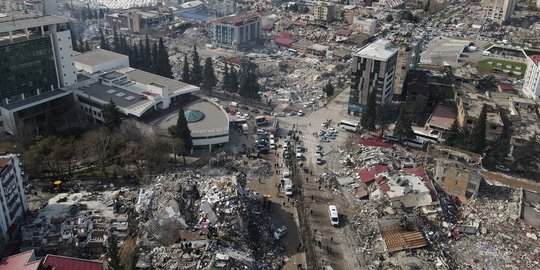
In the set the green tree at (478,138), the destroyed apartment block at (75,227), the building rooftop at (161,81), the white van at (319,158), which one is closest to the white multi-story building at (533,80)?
the green tree at (478,138)

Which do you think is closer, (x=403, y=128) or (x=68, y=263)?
(x=68, y=263)

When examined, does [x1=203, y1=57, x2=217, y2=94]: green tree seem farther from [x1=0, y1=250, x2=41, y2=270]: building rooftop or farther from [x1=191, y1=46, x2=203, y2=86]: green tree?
[x1=0, y1=250, x2=41, y2=270]: building rooftop

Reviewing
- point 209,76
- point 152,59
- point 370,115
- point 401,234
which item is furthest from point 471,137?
point 152,59

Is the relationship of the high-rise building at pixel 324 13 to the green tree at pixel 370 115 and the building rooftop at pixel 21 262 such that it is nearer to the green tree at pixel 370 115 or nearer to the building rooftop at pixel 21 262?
the green tree at pixel 370 115

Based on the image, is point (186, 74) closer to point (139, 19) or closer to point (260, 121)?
point (260, 121)

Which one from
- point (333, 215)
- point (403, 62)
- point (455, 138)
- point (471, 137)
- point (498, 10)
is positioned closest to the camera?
point (333, 215)
